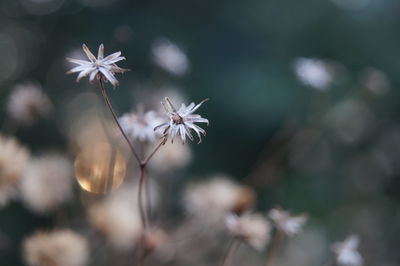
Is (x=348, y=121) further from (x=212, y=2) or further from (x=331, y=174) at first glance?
(x=212, y=2)

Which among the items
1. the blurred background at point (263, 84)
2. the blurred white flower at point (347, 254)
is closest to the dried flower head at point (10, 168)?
the blurred white flower at point (347, 254)

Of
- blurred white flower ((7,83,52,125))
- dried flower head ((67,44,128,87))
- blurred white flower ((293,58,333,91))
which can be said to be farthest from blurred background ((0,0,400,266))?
dried flower head ((67,44,128,87))

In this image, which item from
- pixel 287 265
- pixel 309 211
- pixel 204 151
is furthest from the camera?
pixel 204 151

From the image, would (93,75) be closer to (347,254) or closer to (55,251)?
(55,251)

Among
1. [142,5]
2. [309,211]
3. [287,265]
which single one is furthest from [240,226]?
[142,5]

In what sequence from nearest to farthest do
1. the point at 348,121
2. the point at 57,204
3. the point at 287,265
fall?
the point at 57,204 → the point at 287,265 → the point at 348,121


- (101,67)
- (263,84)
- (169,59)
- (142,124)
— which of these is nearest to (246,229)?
(142,124)
